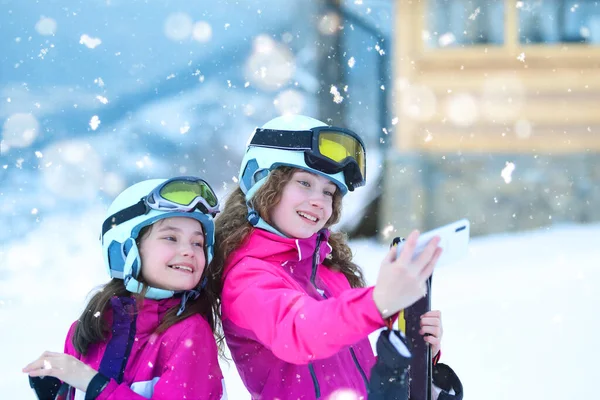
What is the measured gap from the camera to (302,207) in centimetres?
295

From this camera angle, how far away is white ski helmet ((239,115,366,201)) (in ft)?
9.80

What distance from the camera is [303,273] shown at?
296 centimetres

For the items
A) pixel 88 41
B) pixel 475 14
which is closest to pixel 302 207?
pixel 475 14

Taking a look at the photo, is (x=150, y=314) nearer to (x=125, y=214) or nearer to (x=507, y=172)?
(x=125, y=214)

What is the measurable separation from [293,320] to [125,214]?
110 cm

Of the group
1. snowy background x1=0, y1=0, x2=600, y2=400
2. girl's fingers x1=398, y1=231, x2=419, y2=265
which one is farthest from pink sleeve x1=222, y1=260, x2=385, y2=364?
snowy background x1=0, y1=0, x2=600, y2=400

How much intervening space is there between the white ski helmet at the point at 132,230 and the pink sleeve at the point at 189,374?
256 mm

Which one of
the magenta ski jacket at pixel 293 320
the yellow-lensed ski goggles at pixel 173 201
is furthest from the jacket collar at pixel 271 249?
the yellow-lensed ski goggles at pixel 173 201

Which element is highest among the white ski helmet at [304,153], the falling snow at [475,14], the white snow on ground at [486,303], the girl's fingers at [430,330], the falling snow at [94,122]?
the falling snow at [475,14]

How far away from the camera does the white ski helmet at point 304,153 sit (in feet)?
9.80

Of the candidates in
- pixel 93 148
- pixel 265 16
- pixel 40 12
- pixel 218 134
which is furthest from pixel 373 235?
pixel 40 12

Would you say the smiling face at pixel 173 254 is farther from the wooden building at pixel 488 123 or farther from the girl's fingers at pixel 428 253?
the wooden building at pixel 488 123

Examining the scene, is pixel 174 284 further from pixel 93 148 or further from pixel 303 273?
pixel 93 148

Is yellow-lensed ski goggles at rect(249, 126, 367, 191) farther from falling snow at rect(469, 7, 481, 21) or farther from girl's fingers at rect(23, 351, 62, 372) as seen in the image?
falling snow at rect(469, 7, 481, 21)
